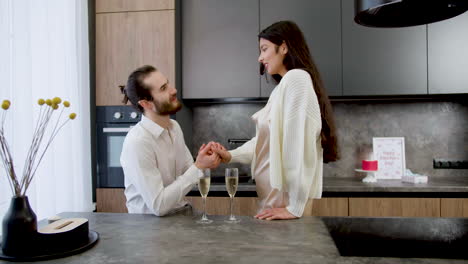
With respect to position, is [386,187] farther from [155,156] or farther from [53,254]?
[53,254]

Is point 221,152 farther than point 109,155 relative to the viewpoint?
No

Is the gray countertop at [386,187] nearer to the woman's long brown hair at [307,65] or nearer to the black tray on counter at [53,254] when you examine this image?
the woman's long brown hair at [307,65]

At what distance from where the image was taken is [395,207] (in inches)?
96.3

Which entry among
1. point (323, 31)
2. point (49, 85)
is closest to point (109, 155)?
point (49, 85)

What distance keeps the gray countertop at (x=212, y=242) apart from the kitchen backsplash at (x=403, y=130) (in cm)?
183

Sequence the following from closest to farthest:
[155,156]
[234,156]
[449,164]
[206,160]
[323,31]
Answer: [206,160] < [155,156] < [234,156] < [323,31] < [449,164]

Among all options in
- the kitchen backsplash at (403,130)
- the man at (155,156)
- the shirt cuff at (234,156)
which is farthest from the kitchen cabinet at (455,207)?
the man at (155,156)

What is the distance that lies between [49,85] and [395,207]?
250cm

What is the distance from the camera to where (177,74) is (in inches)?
110

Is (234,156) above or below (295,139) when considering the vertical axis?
below

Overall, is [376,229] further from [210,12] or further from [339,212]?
[210,12]

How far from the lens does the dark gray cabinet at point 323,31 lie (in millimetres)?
2723

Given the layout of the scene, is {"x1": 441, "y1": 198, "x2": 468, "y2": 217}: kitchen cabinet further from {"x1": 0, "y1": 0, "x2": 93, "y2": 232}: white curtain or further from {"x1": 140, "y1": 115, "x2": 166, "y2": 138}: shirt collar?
{"x1": 0, "y1": 0, "x2": 93, "y2": 232}: white curtain

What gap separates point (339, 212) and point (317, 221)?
1246 mm
